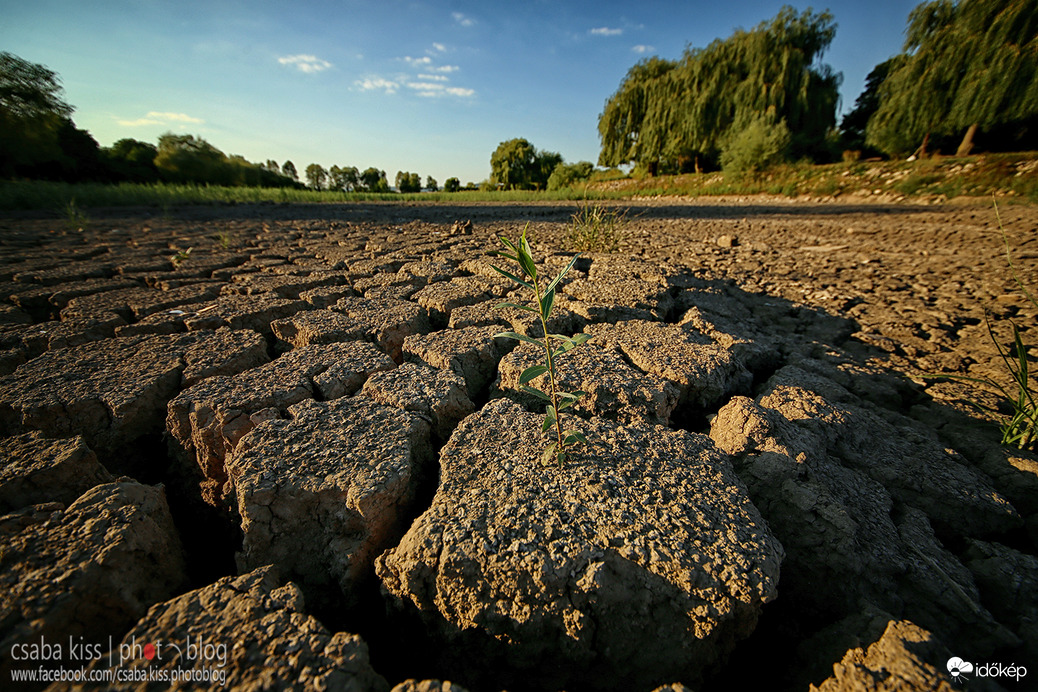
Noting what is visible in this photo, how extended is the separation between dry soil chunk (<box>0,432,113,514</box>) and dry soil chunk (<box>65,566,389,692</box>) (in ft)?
1.74

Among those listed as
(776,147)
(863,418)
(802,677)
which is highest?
(776,147)

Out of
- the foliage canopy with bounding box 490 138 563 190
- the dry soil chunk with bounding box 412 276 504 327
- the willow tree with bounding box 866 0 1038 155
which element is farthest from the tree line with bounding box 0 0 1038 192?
the foliage canopy with bounding box 490 138 563 190

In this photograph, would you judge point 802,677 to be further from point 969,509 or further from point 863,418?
point 863,418

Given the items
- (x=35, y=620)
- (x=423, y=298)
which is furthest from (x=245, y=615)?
(x=423, y=298)

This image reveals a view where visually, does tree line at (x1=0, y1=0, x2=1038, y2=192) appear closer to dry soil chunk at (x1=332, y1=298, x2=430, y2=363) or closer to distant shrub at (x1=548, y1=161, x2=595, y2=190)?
distant shrub at (x1=548, y1=161, x2=595, y2=190)

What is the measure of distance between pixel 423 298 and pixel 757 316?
2016 millimetres

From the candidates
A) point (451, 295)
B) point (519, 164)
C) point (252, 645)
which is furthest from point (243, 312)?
point (519, 164)

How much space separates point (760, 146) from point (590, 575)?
14.8m

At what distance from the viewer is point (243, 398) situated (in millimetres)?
1149

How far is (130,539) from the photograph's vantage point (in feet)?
2.42

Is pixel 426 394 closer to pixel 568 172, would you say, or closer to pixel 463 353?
pixel 463 353

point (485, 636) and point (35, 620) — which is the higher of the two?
point (35, 620)

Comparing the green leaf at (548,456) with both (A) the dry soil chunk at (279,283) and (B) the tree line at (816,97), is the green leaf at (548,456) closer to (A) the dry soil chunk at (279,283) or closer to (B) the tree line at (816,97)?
(A) the dry soil chunk at (279,283)

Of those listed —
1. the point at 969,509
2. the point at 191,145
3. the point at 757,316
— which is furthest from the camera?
the point at 191,145
